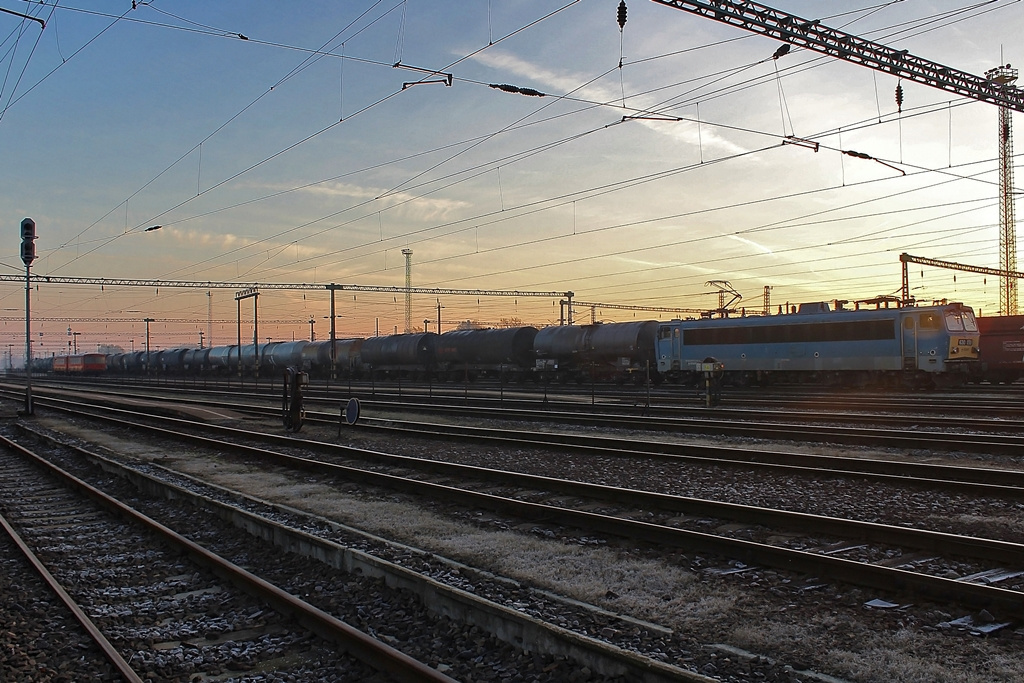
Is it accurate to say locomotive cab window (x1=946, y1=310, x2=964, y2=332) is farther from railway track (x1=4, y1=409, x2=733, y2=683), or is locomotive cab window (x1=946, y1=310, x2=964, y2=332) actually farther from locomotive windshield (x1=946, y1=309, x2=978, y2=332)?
railway track (x1=4, y1=409, x2=733, y2=683)

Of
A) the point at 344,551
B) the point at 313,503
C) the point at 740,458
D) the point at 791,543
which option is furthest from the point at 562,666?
the point at 740,458

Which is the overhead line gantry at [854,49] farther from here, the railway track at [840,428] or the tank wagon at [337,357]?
the tank wagon at [337,357]

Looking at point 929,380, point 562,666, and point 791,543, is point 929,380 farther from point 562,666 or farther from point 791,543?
point 562,666

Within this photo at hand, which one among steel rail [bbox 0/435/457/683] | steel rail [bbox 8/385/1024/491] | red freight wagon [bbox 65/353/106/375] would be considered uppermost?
red freight wagon [bbox 65/353/106/375]

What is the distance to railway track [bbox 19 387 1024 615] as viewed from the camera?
629 centimetres

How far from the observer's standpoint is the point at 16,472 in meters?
15.3

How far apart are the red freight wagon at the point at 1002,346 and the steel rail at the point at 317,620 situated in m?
36.4

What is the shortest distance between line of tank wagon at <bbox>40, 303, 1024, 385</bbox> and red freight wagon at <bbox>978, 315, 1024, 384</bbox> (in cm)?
10

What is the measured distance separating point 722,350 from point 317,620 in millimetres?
34034

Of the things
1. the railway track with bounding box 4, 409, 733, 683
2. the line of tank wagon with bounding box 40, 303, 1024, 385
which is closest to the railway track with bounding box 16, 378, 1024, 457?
the line of tank wagon with bounding box 40, 303, 1024, 385

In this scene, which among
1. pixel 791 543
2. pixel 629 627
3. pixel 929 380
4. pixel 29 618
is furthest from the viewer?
pixel 929 380

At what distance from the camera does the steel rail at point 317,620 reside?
4867 millimetres

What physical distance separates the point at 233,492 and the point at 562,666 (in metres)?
7.85

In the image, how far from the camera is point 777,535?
837 centimetres
